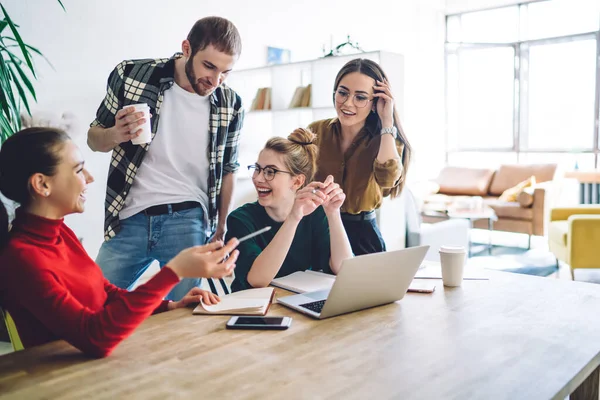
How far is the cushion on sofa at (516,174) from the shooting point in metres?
6.68

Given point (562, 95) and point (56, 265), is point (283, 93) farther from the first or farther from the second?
point (562, 95)

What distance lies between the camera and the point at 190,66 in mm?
1972

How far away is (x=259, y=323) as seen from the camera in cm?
133

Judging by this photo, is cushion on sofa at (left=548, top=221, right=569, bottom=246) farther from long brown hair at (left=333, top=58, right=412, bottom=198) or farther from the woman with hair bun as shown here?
the woman with hair bun

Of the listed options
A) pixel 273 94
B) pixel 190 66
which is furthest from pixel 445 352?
pixel 273 94

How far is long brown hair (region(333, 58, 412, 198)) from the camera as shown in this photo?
7.09 feet

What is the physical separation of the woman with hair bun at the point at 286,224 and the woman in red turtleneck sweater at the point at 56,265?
545 millimetres

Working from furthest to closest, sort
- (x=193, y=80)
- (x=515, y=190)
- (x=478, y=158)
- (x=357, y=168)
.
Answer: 1. (x=478, y=158)
2. (x=515, y=190)
3. (x=357, y=168)
4. (x=193, y=80)

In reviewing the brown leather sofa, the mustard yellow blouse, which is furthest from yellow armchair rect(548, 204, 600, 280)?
the mustard yellow blouse

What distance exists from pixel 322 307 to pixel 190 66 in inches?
40.5

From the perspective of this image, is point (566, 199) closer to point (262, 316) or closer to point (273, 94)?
point (273, 94)

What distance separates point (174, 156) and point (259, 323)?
995 millimetres

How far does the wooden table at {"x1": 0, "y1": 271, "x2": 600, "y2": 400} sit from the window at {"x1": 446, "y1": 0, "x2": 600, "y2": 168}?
22.1 feet

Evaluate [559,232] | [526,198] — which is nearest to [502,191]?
[526,198]
